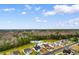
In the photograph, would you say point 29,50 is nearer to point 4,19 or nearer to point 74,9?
point 4,19

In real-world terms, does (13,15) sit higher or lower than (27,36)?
higher

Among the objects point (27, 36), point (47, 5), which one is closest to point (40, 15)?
point (47, 5)

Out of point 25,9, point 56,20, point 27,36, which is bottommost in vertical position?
point 27,36

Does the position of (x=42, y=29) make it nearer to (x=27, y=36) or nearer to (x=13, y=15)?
(x=27, y=36)

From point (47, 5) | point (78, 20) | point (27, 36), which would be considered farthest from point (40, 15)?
point (78, 20)

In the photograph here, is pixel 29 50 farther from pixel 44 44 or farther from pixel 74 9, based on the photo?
pixel 74 9

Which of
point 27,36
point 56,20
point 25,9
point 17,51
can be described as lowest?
point 17,51

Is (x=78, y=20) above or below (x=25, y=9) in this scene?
below

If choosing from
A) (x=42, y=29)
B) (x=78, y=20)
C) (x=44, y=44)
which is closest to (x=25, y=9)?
(x=42, y=29)
